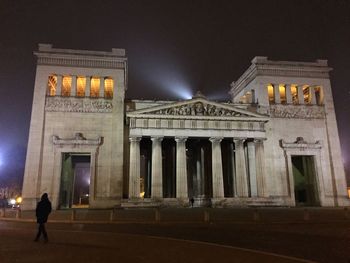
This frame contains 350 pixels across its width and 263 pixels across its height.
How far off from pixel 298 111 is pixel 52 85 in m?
36.0

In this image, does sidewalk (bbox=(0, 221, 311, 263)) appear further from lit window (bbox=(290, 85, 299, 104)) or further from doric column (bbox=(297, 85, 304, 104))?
lit window (bbox=(290, 85, 299, 104))

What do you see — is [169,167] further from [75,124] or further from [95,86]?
[95,86]

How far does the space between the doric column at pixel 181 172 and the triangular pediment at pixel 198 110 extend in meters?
3.78

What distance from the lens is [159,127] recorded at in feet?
133

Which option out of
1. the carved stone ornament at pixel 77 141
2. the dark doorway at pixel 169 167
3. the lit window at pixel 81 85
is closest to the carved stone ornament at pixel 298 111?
the dark doorway at pixel 169 167

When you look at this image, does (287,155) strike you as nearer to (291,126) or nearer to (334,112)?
(291,126)

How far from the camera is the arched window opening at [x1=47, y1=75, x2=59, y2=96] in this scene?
42.2 metres

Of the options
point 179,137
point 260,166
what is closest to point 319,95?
point 260,166

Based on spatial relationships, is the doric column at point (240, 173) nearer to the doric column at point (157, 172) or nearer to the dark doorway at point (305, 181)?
the doric column at point (157, 172)

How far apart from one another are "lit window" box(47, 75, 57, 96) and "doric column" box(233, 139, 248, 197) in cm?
2596

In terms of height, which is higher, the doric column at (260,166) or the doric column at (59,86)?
the doric column at (59,86)

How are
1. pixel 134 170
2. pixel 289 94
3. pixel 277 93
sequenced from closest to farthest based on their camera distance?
pixel 134 170 → pixel 277 93 → pixel 289 94

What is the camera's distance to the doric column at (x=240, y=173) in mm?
40188

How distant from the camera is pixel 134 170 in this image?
38.7 metres
